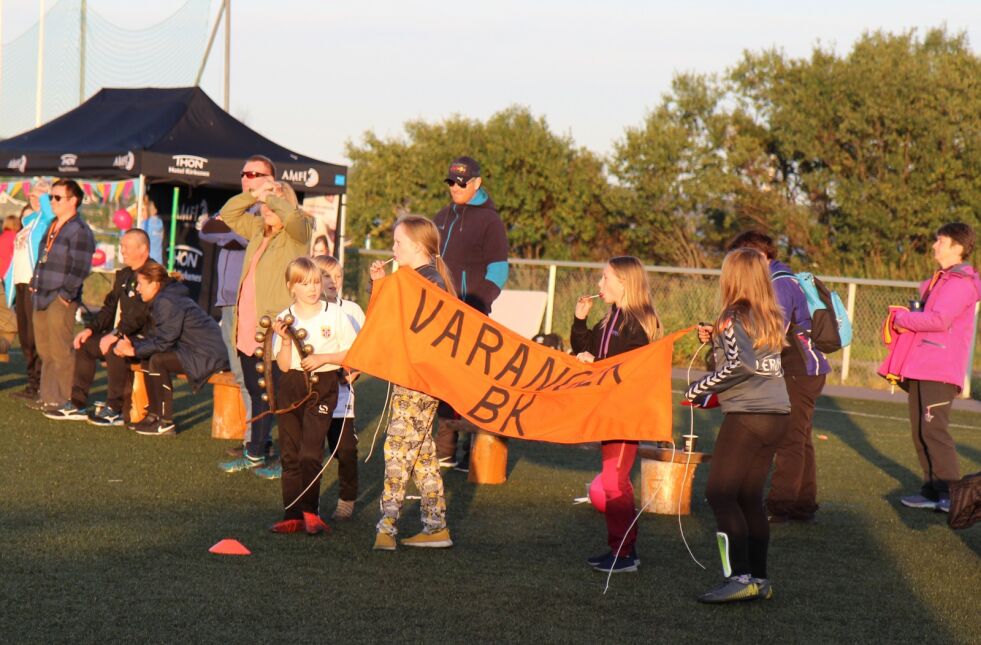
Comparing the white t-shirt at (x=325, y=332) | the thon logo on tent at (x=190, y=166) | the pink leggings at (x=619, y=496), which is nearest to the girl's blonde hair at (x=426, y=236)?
the white t-shirt at (x=325, y=332)

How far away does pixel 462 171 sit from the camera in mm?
9727

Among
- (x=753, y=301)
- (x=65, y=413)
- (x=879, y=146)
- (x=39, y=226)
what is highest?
(x=879, y=146)

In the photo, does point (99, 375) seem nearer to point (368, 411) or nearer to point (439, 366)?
point (368, 411)

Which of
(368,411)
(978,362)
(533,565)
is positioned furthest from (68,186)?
(978,362)

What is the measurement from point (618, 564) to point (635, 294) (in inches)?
64.1

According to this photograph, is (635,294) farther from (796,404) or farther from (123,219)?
(123,219)

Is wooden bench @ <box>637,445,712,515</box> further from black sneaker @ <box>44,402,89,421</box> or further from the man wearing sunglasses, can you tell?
the man wearing sunglasses

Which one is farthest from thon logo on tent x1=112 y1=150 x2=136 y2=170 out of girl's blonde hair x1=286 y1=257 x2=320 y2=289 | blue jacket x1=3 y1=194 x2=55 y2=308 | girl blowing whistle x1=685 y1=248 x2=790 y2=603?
girl blowing whistle x1=685 y1=248 x2=790 y2=603

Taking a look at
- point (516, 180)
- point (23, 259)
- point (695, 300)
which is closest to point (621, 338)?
point (23, 259)

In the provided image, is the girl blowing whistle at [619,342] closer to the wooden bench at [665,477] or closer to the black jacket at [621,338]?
the black jacket at [621,338]

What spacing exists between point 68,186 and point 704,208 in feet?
91.1

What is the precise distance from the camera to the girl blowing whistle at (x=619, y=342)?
23.4 feet

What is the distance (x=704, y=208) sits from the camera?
3791cm

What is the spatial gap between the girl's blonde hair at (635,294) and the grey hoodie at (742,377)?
1132 mm
